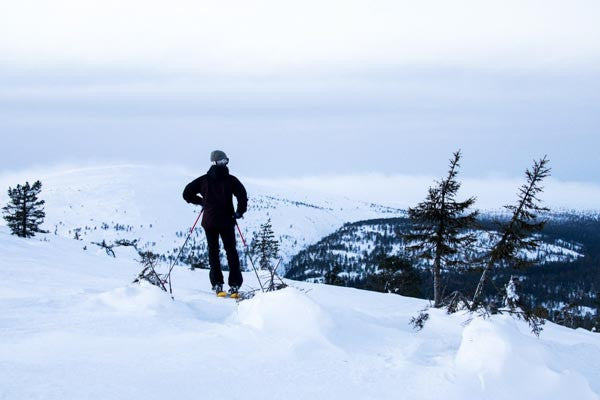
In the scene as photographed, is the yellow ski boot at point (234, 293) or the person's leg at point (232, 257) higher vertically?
the person's leg at point (232, 257)

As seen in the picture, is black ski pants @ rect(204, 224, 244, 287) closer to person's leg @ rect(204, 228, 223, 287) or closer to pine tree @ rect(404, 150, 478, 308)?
person's leg @ rect(204, 228, 223, 287)

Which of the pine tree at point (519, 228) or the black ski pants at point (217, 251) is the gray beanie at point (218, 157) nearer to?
the black ski pants at point (217, 251)

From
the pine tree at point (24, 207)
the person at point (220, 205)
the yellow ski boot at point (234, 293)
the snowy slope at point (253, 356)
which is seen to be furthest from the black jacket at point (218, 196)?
the pine tree at point (24, 207)

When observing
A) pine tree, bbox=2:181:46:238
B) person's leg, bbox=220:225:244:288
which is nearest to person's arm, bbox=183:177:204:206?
person's leg, bbox=220:225:244:288

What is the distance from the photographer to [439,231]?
2486 cm

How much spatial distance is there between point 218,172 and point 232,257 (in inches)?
58.3

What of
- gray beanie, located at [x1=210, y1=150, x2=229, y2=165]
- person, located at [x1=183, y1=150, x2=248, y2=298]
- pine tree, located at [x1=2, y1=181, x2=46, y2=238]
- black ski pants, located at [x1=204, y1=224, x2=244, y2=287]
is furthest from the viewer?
pine tree, located at [x1=2, y1=181, x2=46, y2=238]

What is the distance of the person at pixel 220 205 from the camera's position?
284 inches

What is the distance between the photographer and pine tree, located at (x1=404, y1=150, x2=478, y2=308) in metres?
24.5

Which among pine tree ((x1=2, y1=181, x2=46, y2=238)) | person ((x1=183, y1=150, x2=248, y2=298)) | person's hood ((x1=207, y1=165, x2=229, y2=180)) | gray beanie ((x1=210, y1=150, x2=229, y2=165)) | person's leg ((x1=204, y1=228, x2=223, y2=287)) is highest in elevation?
gray beanie ((x1=210, y1=150, x2=229, y2=165))

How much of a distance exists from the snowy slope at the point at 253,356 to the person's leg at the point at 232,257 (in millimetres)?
2533

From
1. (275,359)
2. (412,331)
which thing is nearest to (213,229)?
(412,331)

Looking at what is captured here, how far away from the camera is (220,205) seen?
23.9ft

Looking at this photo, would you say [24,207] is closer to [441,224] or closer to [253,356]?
[441,224]
